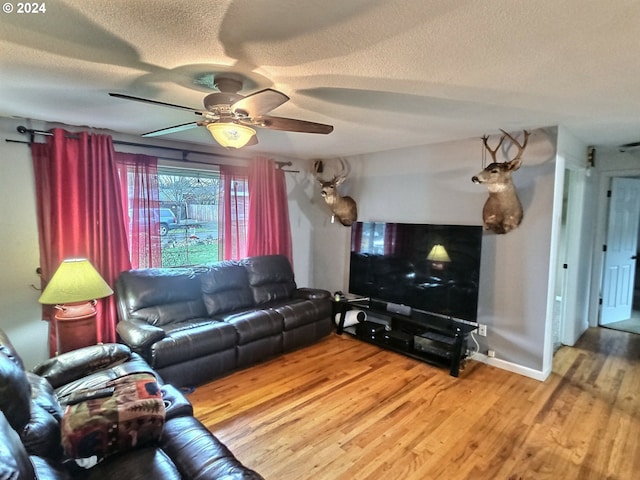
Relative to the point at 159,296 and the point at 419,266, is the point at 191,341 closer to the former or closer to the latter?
the point at 159,296

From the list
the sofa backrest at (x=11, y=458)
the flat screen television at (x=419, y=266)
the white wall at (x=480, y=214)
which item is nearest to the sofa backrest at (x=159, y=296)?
the flat screen television at (x=419, y=266)

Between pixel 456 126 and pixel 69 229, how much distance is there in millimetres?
3751

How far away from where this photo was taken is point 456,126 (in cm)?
309

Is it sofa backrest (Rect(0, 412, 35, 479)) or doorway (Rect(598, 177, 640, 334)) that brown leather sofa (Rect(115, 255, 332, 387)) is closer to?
sofa backrest (Rect(0, 412, 35, 479))

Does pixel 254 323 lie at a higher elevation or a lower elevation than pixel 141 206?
lower

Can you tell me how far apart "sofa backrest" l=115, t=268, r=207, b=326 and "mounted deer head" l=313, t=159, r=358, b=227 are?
199 centimetres

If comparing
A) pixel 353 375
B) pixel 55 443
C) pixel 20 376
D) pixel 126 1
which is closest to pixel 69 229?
pixel 20 376

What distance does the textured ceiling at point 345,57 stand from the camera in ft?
4.34

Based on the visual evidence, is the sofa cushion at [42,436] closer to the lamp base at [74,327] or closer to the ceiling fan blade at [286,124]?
the lamp base at [74,327]

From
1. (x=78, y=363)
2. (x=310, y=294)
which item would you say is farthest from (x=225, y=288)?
(x=78, y=363)

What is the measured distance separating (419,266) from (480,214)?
2.76 feet

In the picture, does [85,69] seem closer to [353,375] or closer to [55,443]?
[55,443]

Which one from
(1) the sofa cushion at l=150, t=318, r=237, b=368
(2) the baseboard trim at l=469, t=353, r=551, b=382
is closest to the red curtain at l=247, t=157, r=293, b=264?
(1) the sofa cushion at l=150, t=318, r=237, b=368

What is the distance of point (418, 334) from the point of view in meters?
3.72
